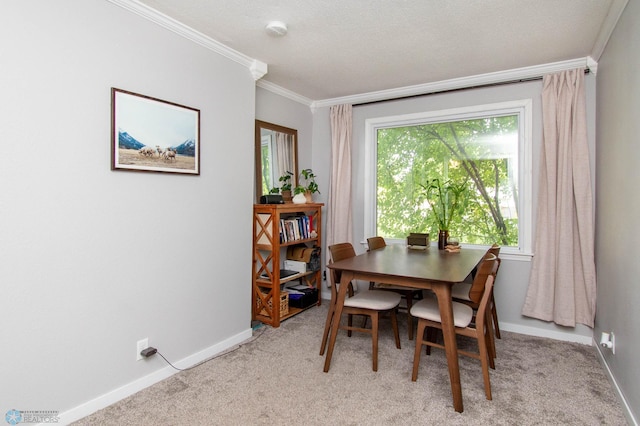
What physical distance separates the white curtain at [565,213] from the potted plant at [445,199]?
27.6 inches

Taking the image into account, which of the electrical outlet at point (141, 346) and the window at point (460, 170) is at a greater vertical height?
the window at point (460, 170)

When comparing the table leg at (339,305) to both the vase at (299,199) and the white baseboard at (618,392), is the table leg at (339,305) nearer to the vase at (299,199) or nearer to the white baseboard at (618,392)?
the vase at (299,199)

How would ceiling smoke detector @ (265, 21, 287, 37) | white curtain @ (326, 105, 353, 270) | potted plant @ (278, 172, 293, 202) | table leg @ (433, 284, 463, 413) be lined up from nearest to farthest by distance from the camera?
1. table leg @ (433, 284, 463, 413)
2. ceiling smoke detector @ (265, 21, 287, 37)
3. potted plant @ (278, 172, 293, 202)
4. white curtain @ (326, 105, 353, 270)

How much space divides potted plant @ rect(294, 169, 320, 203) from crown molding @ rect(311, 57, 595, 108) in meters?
0.89

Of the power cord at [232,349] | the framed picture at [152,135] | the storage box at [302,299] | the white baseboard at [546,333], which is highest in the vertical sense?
the framed picture at [152,135]

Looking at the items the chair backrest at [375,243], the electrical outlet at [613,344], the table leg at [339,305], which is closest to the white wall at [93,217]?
the table leg at [339,305]

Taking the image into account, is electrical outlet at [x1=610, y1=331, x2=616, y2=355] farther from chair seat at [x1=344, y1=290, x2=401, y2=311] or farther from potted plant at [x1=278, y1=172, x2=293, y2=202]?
potted plant at [x1=278, y1=172, x2=293, y2=202]

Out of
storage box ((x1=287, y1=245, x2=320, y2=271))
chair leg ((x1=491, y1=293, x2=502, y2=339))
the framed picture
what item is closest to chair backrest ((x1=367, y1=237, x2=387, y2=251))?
storage box ((x1=287, y1=245, x2=320, y2=271))

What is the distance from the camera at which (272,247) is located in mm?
3291

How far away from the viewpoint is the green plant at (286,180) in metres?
3.72

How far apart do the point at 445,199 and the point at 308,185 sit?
1.60 meters

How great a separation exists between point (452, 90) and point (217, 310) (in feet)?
9.95

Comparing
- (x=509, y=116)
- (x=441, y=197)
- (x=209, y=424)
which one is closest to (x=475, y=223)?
(x=441, y=197)

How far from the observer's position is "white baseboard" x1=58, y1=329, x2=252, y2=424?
6.30 feet
